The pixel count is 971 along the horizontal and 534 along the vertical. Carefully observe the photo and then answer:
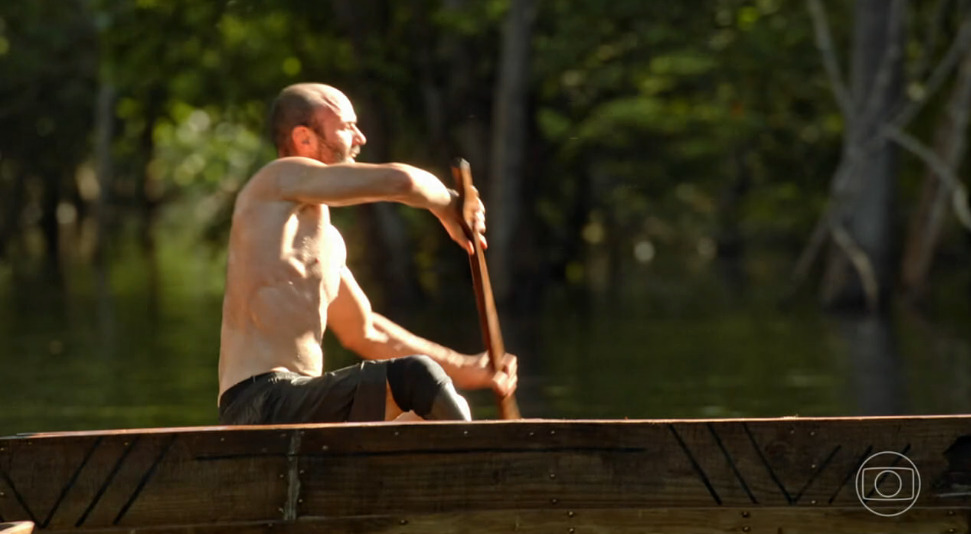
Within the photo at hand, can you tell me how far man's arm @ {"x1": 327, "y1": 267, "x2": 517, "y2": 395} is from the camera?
24.5 ft

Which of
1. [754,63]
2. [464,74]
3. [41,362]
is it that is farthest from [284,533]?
[754,63]

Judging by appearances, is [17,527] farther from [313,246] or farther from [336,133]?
[336,133]

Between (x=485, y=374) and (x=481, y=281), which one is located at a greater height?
(x=481, y=281)

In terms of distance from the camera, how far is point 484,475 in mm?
6523

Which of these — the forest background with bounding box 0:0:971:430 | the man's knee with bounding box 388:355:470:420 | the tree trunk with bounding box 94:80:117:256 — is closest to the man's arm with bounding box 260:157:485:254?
the man's knee with bounding box 388:355:470:420

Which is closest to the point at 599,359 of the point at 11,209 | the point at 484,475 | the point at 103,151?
the point at 484,475

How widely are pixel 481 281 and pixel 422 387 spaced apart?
24.1 inches

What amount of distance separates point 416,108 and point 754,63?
203 inches

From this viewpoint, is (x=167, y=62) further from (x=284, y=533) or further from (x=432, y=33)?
(x=284, y=533)

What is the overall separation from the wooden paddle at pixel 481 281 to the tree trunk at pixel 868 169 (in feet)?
72.7

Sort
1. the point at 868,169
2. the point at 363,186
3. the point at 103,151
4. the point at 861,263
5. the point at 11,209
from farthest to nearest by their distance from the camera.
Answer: the point at 11,209
the point at 103,151
the point at 868,169
the point at 861,263
the point at 363,186

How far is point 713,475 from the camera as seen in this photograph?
656cm

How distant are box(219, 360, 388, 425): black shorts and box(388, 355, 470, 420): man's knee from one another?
46 mm

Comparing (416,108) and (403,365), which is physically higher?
(403,365)
